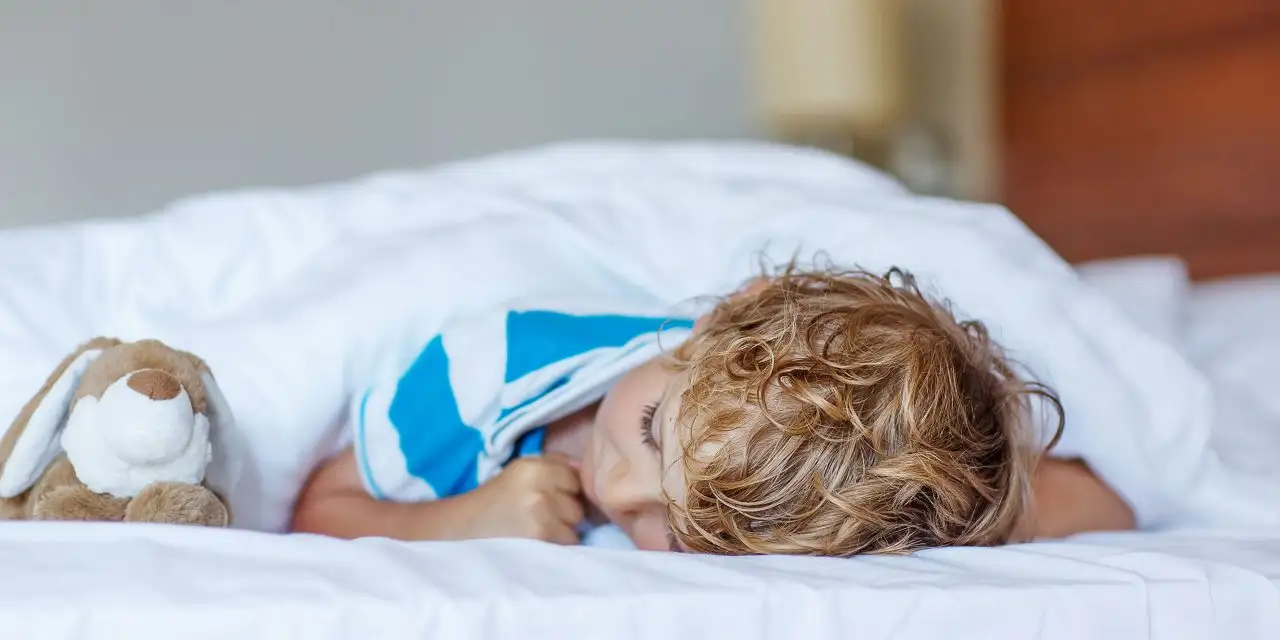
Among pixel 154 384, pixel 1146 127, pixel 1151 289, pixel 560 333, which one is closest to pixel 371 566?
pixel 154 384

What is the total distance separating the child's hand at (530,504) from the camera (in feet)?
2.61

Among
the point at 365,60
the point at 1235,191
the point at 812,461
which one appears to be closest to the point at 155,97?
the point at 365,60

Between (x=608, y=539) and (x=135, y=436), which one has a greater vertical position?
(x=135, y=436)

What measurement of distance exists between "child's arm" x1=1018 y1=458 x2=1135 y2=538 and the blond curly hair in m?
0.16

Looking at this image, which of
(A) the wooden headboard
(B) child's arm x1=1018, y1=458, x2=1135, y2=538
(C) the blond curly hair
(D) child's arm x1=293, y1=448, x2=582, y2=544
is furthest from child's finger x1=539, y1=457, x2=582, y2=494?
(A) the wooden headboard

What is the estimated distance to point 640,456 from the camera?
2.46ft

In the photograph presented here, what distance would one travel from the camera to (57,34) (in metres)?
1.76

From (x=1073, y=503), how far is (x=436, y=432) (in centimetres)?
54

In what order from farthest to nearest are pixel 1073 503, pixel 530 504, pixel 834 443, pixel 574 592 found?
pixel 1073 503
pixel 530 504
pixel 834 443
pixel 574 592

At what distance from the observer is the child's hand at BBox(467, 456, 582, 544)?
79 centimetres

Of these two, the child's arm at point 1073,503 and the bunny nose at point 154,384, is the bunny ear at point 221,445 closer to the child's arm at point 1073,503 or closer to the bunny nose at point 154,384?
the bunny nose at point 154,384

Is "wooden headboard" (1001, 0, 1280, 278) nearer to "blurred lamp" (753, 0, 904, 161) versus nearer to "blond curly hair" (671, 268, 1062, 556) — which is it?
"blurred lamp" (753, 0, 904, 161)

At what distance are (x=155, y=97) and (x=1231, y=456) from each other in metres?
1.70

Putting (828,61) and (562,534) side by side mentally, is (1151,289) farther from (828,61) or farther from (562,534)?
(828,61)
